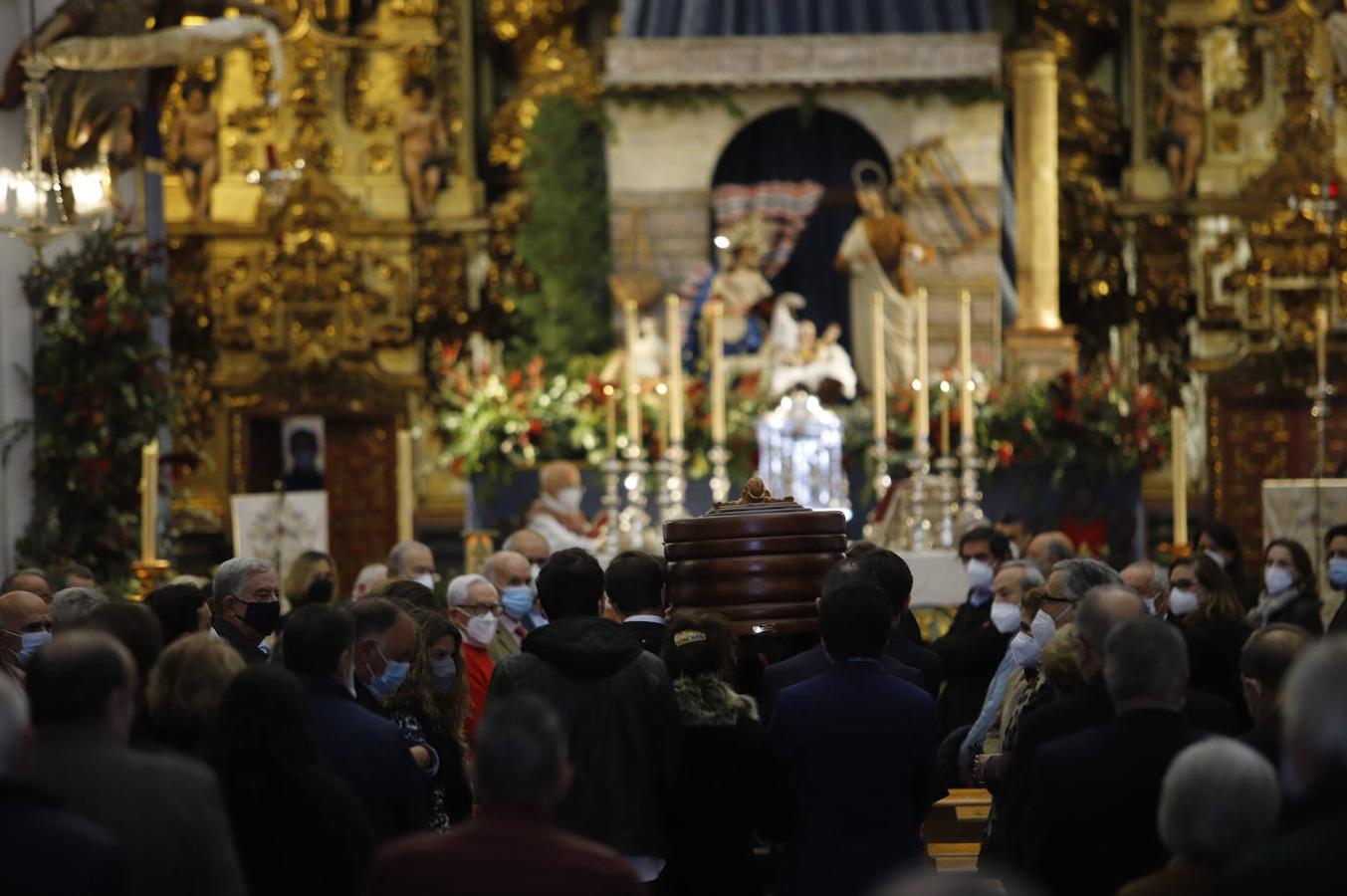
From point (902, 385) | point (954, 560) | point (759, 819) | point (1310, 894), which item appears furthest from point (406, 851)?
point (902, 385)

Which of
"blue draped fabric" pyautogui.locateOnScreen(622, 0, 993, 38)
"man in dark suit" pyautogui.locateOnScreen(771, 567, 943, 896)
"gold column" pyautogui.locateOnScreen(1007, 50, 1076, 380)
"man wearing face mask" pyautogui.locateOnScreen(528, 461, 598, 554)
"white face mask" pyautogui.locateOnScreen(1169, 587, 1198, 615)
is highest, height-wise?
"blue draped fabric" pyautogui.locateOnScreen(622, 0, 993, 38)

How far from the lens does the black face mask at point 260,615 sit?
24.2 ft

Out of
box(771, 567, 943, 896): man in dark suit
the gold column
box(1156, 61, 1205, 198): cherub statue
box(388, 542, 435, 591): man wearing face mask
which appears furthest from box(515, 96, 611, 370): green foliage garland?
box(771, 567, 943, 896): man in dark suit

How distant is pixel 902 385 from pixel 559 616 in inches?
450

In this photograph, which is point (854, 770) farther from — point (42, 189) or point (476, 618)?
point (42, 189)

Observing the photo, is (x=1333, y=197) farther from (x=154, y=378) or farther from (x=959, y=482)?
(x=154, y=378)

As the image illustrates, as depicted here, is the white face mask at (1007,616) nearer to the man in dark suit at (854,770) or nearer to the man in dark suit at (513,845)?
the man in dark suit at (854,770)

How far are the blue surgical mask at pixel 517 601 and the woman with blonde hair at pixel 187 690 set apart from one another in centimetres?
381

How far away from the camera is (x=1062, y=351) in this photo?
19562 mm

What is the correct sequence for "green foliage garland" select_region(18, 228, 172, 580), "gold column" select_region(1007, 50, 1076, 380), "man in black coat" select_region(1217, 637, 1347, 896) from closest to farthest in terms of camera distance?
1. "man in black coat" select_region(1217, 637, 1347, 896)
2. "green foliage garland" select_region(18, 228, 172, 580)
3. "gold column" select_region(1007, 50, 1076, 380)

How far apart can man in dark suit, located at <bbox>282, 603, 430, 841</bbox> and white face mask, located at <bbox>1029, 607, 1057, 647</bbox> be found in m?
2.03

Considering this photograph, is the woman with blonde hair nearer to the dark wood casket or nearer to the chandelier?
the dark wood casket

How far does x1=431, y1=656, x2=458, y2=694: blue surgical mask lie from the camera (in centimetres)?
685

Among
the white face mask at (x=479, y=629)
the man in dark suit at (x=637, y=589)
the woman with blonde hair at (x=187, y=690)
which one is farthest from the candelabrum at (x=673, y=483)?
the woman with blonde hair at (x=187, y=690)
